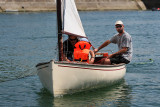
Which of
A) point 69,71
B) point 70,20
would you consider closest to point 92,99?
point 69,71

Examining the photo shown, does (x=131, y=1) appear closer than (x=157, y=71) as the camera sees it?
No

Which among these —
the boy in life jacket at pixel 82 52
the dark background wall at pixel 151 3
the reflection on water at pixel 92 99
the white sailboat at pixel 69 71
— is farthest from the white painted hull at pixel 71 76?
the dark background wall at pixel 151 3

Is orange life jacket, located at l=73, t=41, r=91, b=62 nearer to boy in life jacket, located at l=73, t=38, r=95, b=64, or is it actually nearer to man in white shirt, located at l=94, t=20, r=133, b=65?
boy in life jacket, located at l=73, t=38, r=95, b=64

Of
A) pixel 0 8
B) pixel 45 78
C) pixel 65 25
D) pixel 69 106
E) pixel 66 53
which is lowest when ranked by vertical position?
pixel 69 106

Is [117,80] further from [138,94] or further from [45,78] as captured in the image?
[45,78]

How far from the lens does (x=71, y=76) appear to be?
43.7ft

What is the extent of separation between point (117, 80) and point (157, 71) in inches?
184

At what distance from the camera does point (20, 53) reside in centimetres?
2789

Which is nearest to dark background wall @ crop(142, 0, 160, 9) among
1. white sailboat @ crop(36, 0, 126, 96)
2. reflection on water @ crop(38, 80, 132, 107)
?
reflection on water @ crop(38, 80, 132, 107)

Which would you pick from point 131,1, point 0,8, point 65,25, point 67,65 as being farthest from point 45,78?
point 131,1

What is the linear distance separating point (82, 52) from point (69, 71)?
1134 mm

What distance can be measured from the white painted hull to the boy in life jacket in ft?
1.76

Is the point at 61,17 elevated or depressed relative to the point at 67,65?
elevated

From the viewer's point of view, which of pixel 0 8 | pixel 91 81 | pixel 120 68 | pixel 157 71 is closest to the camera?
pixel 91 81
